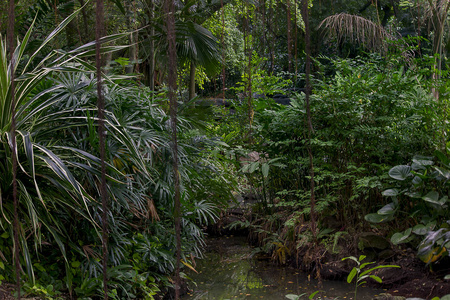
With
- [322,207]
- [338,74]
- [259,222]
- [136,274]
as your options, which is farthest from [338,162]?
[136,274]

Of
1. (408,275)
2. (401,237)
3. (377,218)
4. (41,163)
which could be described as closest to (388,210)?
(377,218)

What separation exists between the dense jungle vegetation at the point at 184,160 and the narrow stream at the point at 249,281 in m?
0.23

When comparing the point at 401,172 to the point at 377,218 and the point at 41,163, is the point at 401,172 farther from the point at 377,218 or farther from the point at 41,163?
the point at 41,163

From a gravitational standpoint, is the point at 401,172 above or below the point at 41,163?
below

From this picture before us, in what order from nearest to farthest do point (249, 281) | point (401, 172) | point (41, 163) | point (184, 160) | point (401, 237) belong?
point (41, 163) < point (184, 160) < point (401, 237) < point (401, 172) < point (249, 281)

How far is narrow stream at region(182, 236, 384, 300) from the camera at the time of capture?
3.34 m

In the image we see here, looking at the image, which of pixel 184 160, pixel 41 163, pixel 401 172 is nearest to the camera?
pixel 41 163

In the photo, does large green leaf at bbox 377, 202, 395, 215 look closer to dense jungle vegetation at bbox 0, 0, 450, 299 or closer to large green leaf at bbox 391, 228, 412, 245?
dense jungle vegetation at bbox 0, 0, 450, 299

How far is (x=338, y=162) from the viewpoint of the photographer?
4.25 meters

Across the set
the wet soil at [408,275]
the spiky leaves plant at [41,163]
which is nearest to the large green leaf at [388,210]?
the wet soil at [408,275]

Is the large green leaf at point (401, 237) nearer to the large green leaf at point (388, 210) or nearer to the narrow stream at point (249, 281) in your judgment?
the large green leaf at point (388, 210)

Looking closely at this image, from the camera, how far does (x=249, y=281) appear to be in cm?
374

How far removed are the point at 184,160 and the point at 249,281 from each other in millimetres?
1383

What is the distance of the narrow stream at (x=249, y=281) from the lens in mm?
3340
